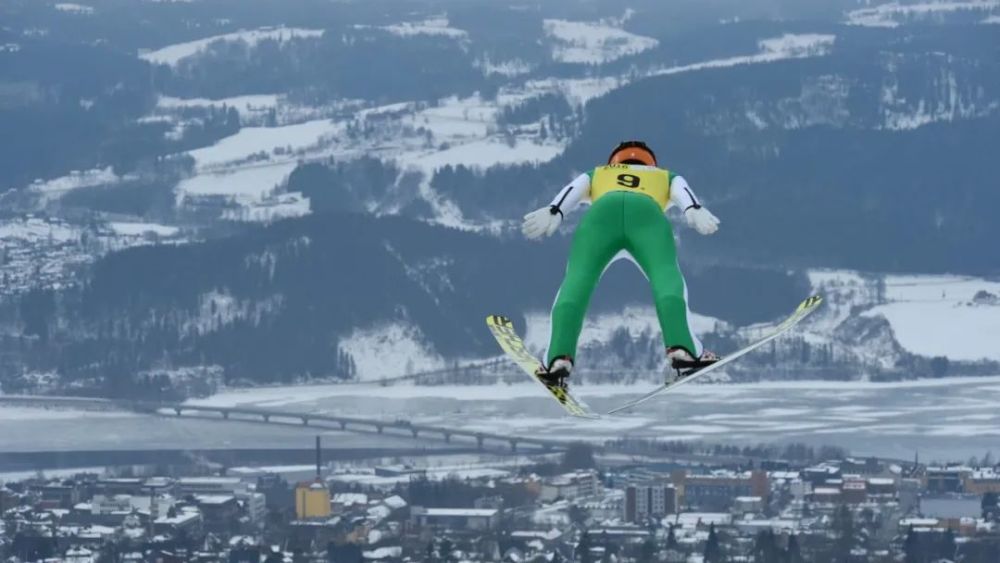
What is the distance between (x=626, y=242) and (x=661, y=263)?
0.16 m

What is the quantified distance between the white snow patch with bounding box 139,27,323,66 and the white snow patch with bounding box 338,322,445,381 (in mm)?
15899

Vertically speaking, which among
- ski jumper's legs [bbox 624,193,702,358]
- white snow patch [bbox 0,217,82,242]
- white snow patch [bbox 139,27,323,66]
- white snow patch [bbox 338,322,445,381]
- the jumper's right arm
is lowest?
ski jumper's legs [bbox 624,193,702,358]

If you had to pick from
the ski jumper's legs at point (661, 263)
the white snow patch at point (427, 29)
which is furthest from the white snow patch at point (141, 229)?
the ski jumper's legs at point (661, 263)

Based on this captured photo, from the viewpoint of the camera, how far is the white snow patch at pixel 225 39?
62438 mm

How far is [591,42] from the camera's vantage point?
206 feet

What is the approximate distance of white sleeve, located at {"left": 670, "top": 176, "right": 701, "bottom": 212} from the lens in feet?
37.7

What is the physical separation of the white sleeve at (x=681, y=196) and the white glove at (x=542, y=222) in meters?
0.34

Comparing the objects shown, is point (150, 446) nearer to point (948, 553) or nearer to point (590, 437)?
point (590, 437)

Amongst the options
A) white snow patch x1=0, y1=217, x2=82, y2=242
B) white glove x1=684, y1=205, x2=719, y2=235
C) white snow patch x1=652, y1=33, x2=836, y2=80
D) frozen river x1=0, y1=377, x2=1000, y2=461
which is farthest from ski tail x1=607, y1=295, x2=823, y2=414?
white snow patch x1=652, y1=33, x2=836, y2=80

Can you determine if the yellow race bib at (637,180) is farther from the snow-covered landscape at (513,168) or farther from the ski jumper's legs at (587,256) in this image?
the snow-covered landscape at (513,168)

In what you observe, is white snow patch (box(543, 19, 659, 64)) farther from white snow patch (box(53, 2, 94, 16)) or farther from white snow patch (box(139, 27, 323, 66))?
white snow patch (box(53, 2, 94, 16))

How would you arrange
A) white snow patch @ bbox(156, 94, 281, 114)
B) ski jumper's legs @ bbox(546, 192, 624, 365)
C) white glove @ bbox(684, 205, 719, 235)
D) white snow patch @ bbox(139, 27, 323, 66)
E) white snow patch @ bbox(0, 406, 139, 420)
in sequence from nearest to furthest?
white glove @ bbox(684, 205, 719, 235)
ski jumper's legs @ bbox(546, 192, 624, 365)
white snow patch @ bbox(0, 406, 139, 420)
white snow patch @ bbox(156, 94, 281, 114)
white snow patch @ bbox(139, 27, 323, 66)

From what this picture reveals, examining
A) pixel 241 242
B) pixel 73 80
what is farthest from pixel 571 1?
pixel 241 242

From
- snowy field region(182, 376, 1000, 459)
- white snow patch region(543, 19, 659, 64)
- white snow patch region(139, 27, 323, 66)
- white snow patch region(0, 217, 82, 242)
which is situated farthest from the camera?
white snow patch region(139, 27, 323, 66)
